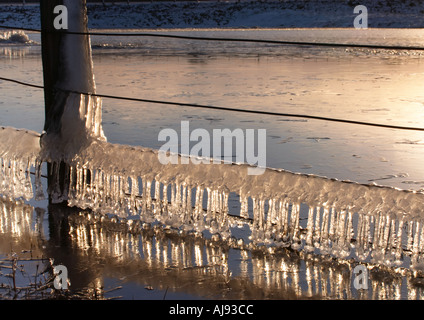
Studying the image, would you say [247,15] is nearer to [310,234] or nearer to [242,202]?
[242,202]

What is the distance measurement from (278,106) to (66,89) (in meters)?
4.85

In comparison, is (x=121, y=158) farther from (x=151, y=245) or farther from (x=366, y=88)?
(x=366, y=88)

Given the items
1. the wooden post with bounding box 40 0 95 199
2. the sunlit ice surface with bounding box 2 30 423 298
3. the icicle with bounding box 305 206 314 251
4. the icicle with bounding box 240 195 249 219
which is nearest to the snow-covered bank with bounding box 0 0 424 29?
the sunlit ice surface with bounding box 2 30 423 298

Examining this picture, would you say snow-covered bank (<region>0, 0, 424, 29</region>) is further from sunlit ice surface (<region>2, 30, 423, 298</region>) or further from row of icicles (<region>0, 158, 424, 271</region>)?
row of icicles (<region>0, 158, 424, 271</region>)

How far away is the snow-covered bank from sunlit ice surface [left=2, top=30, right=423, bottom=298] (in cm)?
2442

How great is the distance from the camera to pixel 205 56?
17500 millimetres

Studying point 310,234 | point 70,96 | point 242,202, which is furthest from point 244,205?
point 70,96

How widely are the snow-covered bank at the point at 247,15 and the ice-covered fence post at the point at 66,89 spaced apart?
35693 mm

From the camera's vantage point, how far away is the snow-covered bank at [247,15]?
135 ft

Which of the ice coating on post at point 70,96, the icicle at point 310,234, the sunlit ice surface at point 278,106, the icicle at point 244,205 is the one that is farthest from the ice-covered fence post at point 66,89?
the icicle at point 310,234

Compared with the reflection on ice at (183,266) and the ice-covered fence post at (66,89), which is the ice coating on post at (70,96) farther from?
the reflection on ice at (183,266)

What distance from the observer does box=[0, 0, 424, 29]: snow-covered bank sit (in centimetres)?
4122

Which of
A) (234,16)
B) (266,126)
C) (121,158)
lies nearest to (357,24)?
(234,16)

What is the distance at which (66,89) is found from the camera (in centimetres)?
433
